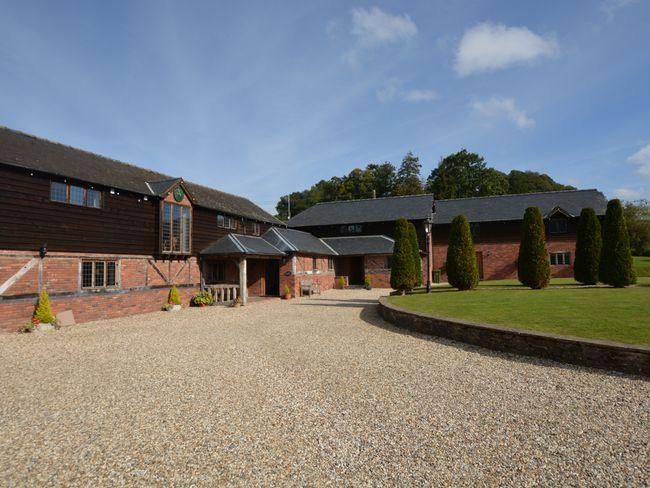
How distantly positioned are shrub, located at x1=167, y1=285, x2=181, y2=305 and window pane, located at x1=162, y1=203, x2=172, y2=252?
1957 mm

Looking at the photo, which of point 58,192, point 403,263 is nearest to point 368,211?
point 403,263

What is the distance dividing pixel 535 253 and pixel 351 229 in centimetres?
1876

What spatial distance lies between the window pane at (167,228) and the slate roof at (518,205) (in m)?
24.4

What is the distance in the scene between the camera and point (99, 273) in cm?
1503

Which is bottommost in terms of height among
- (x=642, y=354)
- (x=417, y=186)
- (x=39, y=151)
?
(x=642, y=354)

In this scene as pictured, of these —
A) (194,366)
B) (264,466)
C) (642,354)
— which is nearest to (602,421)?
(642,354)

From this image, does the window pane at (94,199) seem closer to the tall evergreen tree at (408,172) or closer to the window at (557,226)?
the window at (557,226)

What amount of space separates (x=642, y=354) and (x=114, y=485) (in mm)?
8020

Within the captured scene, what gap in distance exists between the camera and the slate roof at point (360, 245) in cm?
3120

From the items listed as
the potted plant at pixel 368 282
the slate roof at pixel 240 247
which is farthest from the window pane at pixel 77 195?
the potted plant at pixel 368 282

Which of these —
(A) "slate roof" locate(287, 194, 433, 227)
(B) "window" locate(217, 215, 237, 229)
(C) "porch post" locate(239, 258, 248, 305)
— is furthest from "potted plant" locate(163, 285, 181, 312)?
(A) "slate roof" locate(287, 194, 433, 227)

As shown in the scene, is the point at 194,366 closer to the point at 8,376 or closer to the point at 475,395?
the point at 8,376

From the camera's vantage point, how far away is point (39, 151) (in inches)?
571

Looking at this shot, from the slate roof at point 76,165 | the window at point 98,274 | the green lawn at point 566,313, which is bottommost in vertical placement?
the green lawn at point 566,313
